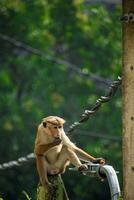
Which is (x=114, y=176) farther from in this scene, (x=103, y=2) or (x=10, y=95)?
(x=103, y=2)

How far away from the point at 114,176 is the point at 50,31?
76.7 feet

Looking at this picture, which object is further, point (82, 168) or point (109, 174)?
point (82, 168)

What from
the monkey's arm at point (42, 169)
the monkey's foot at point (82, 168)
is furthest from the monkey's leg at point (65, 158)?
the monkey's foot at point (82, 168)

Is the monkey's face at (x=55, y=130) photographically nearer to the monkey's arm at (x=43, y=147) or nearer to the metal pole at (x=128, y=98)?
the monkey's arm at (x=43, y=147)

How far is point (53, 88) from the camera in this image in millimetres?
28391

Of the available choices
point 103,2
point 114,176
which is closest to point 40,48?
point 103,2

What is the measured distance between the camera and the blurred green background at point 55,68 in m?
26.7

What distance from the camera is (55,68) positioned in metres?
28.7

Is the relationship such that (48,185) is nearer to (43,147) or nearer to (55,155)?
(43,147)

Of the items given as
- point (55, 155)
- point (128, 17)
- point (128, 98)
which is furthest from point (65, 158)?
point (128, 17)

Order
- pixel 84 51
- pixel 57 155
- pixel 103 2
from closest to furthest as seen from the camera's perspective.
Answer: pixel 57 155
pixel 84 51
pixel 103 2

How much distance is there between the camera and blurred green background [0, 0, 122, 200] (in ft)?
87.5

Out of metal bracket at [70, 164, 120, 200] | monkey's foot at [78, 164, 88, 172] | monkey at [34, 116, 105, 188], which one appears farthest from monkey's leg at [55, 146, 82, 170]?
metal bracket at [70, 164, 120, 200]

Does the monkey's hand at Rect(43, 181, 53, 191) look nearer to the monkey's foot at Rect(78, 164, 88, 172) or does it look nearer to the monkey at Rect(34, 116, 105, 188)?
the monkey at Rect(34, 116, 105, 188)
